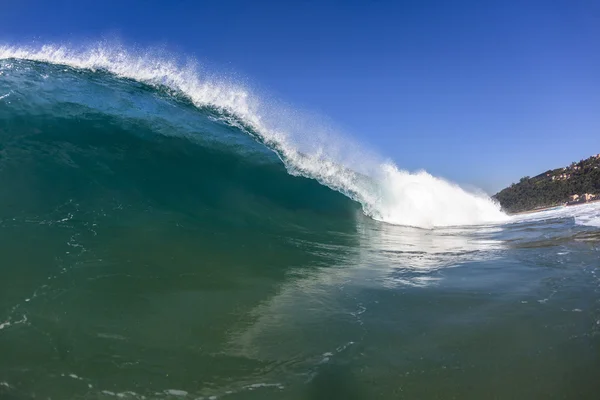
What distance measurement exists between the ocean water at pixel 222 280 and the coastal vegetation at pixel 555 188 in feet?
77.4

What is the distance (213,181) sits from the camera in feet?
36.4

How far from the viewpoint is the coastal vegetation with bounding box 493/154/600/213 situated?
33650 mm

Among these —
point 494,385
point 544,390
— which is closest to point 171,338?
point 494,385

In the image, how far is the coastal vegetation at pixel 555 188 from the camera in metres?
33.7

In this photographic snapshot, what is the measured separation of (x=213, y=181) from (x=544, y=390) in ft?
30.2

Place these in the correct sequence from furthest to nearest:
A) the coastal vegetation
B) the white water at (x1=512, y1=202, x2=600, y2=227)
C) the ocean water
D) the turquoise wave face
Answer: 1. the coastal vegetation
2. the white water at (x1=512, y1=202, x2=600, y2=227)
3. the turquoise wave face
4. the ocean water

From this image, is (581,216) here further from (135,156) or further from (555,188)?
(555,188)

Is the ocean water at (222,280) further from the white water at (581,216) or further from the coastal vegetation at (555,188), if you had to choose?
the coastal vegetation at (555,188)

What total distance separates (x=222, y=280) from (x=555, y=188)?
39622mm

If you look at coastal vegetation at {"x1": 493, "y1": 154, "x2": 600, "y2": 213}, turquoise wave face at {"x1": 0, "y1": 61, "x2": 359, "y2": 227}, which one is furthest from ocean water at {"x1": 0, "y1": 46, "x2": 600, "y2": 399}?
coastal vegetation at {"x1": 493, "y1": 154, "x2": 600, "y2": 213}

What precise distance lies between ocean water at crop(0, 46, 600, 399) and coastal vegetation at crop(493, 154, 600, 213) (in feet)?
77.4

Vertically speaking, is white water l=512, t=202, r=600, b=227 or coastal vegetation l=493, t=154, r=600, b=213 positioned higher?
coastal vegetation l=493, t=154, r=600, b=213

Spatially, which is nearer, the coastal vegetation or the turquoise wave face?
the turquoise wave face

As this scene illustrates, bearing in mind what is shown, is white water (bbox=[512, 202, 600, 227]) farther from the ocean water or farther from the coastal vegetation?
the coastal vegetation
